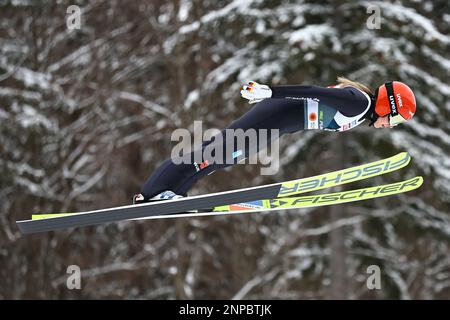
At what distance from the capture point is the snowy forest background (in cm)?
1043

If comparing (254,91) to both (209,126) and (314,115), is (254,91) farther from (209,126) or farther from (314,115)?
(209,126)

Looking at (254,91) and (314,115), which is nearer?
(254,91)

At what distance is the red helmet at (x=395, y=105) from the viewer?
6184mm

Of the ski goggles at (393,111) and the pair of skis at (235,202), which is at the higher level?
the ski goggles at (393,111)

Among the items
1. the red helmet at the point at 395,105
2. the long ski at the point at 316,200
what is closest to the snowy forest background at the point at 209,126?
the long ski at the point at 316,200

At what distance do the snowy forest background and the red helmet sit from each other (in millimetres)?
3770

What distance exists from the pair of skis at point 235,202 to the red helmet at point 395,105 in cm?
94

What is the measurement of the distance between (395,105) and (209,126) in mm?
7124

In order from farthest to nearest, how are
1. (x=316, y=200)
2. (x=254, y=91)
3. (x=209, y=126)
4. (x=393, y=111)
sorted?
(x=209, y=126)
(x=316, y=200)
(x=393, y=111)
(x=254, y=91)

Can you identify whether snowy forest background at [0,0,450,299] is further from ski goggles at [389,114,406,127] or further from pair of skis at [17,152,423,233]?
ski goggles at [389,114,406,127]

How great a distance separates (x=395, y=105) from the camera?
6.20 meters

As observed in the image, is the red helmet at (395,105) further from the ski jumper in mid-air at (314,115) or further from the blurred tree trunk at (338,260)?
the blurred tree trunk at (338,260)

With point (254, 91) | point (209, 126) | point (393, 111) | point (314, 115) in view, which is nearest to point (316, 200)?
point (314, 115)
